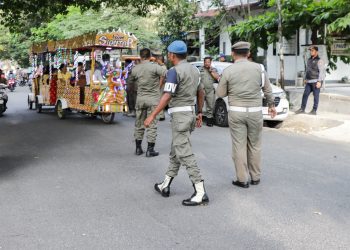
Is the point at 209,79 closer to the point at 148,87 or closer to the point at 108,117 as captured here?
the point at 108,117

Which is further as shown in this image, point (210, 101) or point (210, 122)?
point (210, 122)

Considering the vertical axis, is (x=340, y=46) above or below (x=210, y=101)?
above

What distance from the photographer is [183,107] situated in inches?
231

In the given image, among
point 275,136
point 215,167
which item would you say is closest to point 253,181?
point 215,167

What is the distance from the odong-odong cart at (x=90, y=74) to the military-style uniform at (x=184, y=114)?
25.2 ft

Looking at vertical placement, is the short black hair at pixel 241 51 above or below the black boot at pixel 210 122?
above

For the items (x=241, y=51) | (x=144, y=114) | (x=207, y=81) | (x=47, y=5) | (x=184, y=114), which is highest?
(x=47, y=5)

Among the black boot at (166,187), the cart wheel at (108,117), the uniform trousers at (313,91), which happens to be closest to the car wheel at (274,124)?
the uniform trousers at (313,91)

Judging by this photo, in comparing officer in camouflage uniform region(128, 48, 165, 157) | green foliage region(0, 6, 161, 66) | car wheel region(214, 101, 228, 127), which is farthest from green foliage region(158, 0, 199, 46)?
officer in camouflage uniform region(128, 48, 165, 157)

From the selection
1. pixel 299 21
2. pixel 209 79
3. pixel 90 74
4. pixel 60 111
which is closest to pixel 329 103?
pixel 299 21

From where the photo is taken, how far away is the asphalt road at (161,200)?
4.71 meters

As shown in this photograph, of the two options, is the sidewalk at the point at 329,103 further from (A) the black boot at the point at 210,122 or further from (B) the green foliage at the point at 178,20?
(B) the green foliage at the point at 178,20

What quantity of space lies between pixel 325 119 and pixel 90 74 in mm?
6246

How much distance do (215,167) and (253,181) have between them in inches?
47.5
